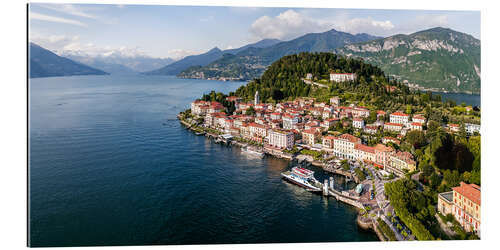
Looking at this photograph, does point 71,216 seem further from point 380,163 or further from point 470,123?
point 470,123

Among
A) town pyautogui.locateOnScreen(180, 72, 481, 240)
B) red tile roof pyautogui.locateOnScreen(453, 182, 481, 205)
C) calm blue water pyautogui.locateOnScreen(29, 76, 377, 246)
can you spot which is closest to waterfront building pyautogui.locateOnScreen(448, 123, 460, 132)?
town pyautogui.locateOnScreen(180, 72, 481, 240)

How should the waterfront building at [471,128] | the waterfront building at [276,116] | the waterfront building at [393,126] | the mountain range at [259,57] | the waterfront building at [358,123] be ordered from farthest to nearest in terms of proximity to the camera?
the mountain range at [259,57], the waterfront building at [276,116], the waterfront building at [358,123], the waterfront building at [393,126], the waterfront building at [471,128]

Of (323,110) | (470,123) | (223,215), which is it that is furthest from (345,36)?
(223,215)

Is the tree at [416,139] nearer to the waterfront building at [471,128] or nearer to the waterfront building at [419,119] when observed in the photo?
the waterfront building at [471,128]

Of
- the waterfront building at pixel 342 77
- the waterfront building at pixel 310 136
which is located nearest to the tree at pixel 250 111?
the waterfront building at pixel 310 136

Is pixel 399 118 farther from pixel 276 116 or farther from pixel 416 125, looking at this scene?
pixel 276 116

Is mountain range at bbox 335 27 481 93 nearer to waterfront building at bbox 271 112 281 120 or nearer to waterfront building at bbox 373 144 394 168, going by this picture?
waterfront building at bbox 271 112 281 120

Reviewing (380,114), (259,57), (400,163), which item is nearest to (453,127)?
(400,163)
